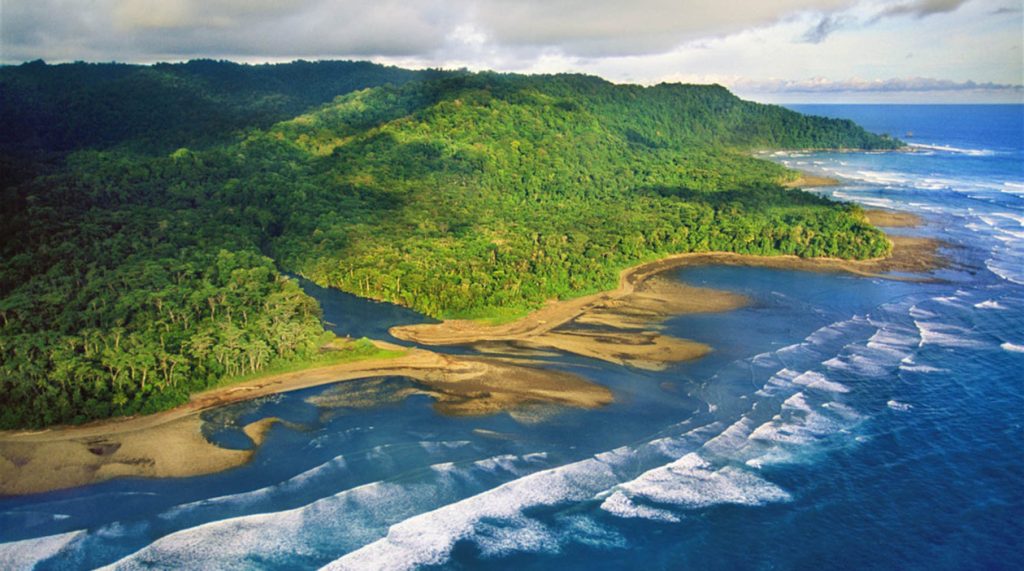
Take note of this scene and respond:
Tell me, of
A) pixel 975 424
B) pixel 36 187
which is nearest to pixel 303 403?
pixel 975 424

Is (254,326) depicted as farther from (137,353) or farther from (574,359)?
(574,359)

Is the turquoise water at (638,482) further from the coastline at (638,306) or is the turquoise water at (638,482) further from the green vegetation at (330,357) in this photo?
the coastline at (638,306)

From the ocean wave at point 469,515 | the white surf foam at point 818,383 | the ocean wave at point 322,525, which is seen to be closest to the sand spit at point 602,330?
the white surf foam at point 818,383

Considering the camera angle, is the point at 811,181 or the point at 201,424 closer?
the point at 201,424

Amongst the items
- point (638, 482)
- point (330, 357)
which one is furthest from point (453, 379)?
point (638, 482)

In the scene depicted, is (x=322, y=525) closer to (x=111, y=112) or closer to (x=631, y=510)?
(x=631, y=510)

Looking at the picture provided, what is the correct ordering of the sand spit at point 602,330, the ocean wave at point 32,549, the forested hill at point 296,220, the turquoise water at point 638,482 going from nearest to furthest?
the ocean wave at point 32,549, the turquoise water at point 638,482, the forested hill at point 296,220, the sand spit at point 602,330

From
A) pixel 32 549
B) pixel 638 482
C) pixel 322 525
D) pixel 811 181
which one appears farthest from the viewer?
pixel 811 181
